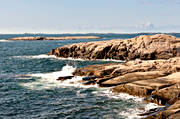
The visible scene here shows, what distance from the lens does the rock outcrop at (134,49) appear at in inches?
2323

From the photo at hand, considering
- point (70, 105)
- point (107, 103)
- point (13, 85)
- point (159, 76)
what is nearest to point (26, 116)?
point (70, 105)

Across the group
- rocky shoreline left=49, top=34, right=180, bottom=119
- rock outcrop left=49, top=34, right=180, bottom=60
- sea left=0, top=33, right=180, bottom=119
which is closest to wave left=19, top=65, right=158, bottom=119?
sea left=0, top=33, right=180, bottom=119

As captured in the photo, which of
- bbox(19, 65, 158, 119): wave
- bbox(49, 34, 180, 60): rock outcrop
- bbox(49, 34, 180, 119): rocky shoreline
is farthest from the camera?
bbox(49, 34, 180, 60): rock outcrop

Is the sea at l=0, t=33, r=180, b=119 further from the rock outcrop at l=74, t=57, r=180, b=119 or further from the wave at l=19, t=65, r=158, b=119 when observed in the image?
the rock outcrop at l=74, t=57, r=180, b=119

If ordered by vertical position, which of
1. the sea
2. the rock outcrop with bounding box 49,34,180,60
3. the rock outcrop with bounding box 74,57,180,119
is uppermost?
the rock outcrop with bounding box 49,34,180,60

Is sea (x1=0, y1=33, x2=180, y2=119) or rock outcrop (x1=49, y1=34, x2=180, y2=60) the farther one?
rock outcrop (x1=49, y1=34, x2=180, y2=60)

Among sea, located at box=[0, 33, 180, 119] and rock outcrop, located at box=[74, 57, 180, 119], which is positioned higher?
rock outcrop, located at box=[74, 57, 180, 119]

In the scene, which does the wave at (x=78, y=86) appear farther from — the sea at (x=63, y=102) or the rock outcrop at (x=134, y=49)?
the rock outcrop at (x=134, y=49)

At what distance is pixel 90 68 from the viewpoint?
42.1 m

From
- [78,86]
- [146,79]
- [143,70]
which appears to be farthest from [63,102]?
[143,70]

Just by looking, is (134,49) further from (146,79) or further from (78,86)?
(78,86)

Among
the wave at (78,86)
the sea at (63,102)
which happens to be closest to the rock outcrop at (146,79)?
the wave at (78,86)

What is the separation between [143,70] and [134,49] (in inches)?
1042

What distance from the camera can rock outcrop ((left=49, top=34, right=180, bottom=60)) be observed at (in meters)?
59.0
